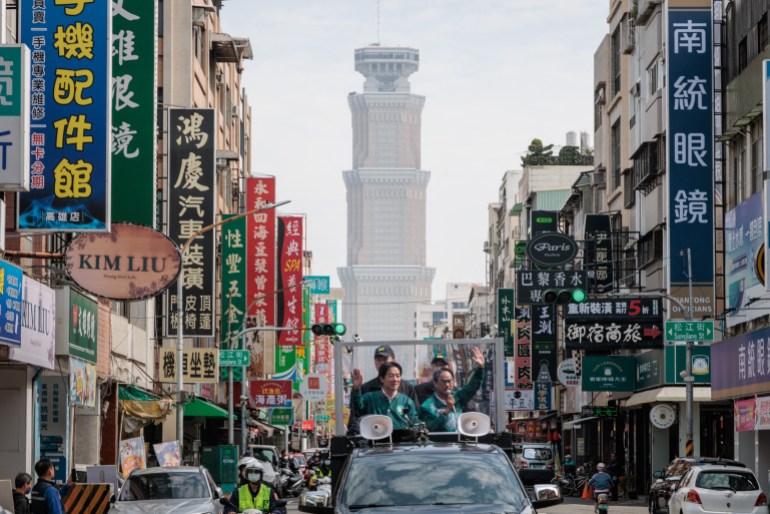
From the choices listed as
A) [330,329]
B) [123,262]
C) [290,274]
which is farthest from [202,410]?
[123,262]

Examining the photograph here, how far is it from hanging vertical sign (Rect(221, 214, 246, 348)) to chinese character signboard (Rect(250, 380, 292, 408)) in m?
10.9

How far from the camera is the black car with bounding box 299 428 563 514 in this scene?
49.0 ft

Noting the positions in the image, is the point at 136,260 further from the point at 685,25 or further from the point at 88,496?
the point at 685,25

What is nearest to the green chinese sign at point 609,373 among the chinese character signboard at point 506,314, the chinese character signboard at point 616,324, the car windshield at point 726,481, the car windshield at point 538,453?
the car windshield at point 538,453

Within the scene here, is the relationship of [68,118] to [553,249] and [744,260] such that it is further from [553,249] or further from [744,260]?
[553,249]

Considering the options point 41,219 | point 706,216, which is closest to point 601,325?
point 706,216

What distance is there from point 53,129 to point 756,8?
21593 mm

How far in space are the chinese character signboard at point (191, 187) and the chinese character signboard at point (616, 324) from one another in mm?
12313

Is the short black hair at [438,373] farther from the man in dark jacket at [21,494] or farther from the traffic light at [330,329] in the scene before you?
the traffic light at [330,329]

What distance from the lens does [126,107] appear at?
115 ft

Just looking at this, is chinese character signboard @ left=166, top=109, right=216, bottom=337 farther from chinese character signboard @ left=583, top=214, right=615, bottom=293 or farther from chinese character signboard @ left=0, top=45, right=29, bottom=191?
chinese character signboard @ left=0, top=45, right=29, bottom=191

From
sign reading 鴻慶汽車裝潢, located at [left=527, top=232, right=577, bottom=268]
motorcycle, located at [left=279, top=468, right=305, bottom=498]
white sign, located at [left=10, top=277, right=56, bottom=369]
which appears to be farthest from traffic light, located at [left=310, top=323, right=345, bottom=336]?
white sign, located at [left=10, top=277, right=56, bottom=369]

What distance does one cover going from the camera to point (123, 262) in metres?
30.0

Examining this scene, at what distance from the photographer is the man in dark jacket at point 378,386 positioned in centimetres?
2217
